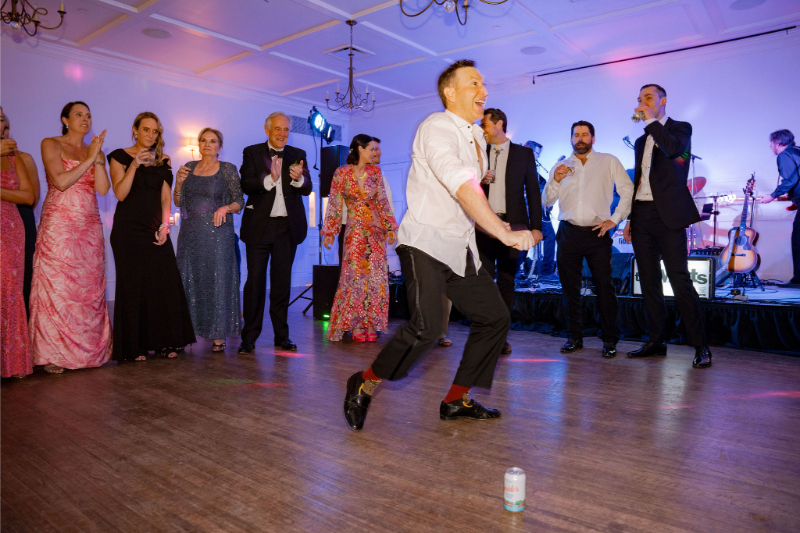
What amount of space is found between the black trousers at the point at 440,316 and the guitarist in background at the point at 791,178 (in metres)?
6.00

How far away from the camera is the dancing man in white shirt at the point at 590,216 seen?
3932mm

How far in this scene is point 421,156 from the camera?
220cm

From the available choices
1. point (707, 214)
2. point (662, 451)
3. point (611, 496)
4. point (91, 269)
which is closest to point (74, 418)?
point (91, 269)

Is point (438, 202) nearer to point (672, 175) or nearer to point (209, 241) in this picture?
point (672, 175)

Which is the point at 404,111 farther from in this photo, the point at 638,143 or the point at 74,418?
the point at 74,418

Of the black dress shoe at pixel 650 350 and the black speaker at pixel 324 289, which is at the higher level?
the black speaker at pixel 324 289

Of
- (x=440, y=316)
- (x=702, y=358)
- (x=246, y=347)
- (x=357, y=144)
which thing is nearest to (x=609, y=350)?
(x=702, y=358)

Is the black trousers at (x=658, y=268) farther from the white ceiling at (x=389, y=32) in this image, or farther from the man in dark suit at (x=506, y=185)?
the white ceiling at (x=389, y=32)

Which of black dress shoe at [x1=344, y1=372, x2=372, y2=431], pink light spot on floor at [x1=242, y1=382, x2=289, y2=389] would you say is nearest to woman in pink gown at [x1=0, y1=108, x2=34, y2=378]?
pink light spot on floor at [x1=242, y1=382, x2=289, y2=389]

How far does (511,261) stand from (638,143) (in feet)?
4.07

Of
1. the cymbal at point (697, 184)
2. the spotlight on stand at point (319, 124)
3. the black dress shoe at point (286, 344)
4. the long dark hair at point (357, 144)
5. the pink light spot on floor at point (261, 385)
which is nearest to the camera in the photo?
the pink light spot on floor at point (261, 385)

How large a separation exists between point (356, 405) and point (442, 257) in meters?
0.73

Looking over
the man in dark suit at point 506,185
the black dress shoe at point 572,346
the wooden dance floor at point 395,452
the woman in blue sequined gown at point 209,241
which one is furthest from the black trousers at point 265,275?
the black dress shoe at point 572,346

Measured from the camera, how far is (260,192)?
3.97 m
